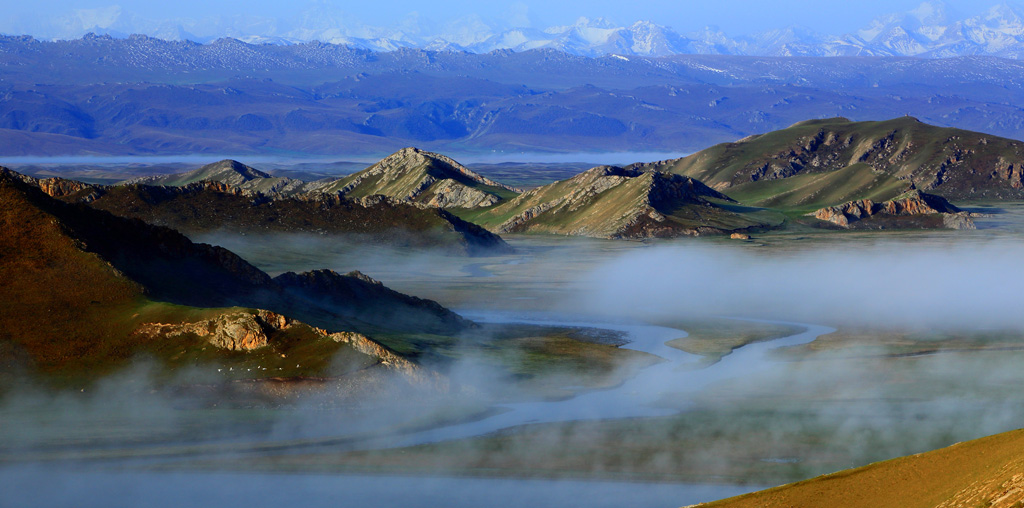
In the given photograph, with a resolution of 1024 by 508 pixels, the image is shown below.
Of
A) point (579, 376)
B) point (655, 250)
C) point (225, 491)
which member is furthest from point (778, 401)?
point (655, 250)

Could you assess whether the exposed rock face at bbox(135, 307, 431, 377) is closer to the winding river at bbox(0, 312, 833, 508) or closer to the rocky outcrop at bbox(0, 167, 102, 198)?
the winding river at bbox(0, 312, 833, 508)

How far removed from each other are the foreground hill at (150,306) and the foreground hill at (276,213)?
240ft

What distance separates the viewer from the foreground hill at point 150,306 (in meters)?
73.1

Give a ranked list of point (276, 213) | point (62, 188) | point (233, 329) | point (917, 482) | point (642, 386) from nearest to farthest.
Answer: point (917, 482) → point (233, 329) → point (642, 386) → point (62, 188) → point (276, 213)

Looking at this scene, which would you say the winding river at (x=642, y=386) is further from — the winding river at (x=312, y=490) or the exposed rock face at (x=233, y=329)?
the exposed rock face at (x=233, y=329)

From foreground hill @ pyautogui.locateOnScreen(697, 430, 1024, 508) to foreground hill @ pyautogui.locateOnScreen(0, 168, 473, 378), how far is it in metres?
35.6

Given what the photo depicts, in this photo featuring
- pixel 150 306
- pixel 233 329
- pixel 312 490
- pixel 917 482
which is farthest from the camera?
pixel 150 306

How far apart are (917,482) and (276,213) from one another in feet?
495

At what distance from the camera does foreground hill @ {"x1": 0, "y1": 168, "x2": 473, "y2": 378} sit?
73.1m

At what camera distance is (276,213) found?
182 m

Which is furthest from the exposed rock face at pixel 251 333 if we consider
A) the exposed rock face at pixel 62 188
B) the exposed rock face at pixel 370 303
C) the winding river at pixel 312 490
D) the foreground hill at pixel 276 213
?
the exposed rock face at pixel 62 188

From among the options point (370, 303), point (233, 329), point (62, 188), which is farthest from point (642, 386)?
point (62, 188)

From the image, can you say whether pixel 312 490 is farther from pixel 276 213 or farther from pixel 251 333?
→ pixel 276 213

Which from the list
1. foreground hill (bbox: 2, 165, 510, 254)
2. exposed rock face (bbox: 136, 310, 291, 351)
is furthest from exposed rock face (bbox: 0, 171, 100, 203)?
exposed rock face (bbox: 136, 310, 291, 351)
